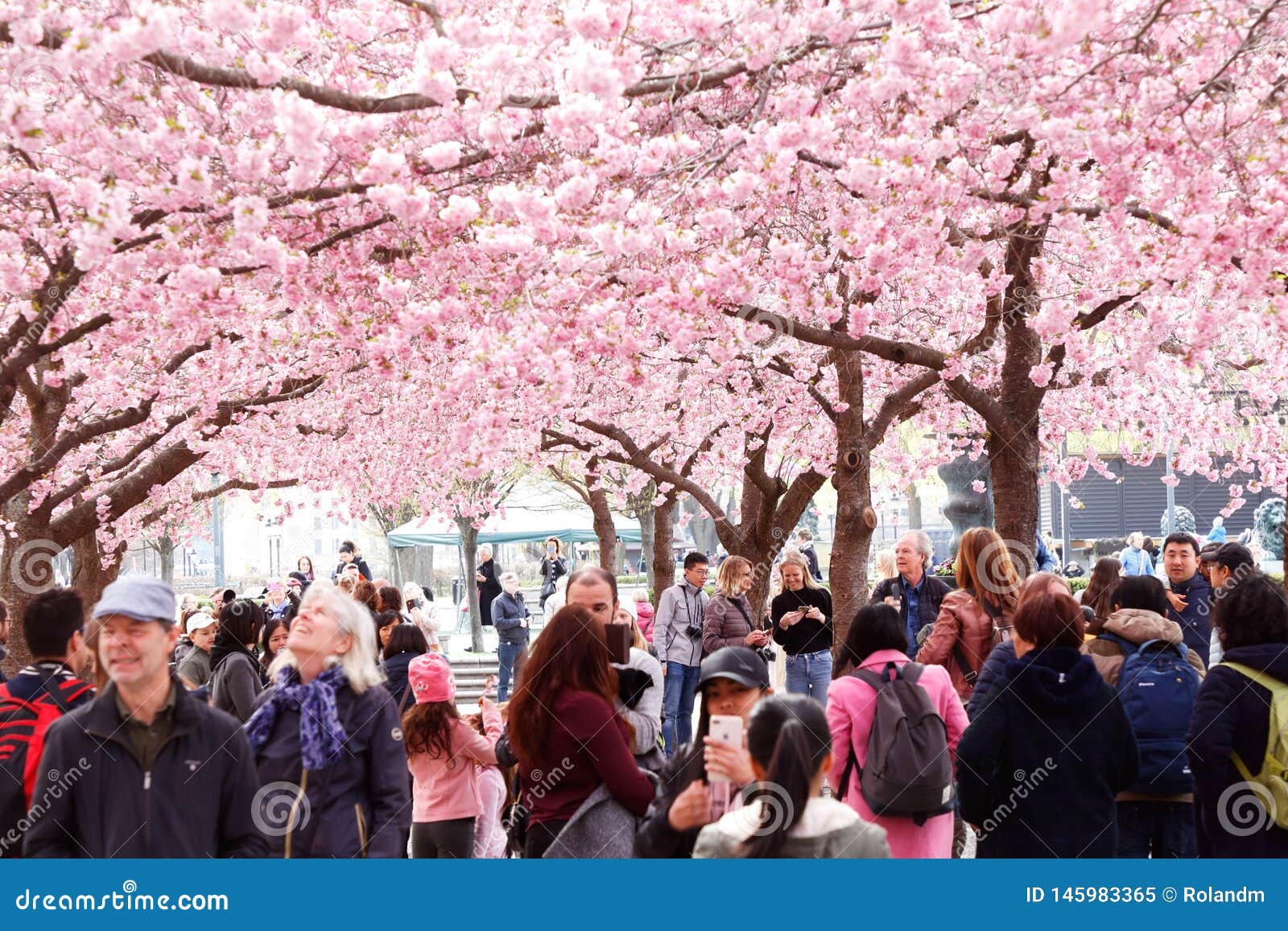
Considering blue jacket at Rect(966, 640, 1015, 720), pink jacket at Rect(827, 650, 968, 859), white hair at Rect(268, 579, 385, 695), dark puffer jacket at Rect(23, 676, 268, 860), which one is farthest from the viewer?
pink jacket at Rect(827, 650, 968, 859)

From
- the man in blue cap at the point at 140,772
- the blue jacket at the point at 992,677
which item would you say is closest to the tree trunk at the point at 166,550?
the blue jacket at the point at 992,677

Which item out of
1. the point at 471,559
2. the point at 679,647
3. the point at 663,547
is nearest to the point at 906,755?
the point at 679,647

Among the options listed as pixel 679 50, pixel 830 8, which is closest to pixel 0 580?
pixel 679 50

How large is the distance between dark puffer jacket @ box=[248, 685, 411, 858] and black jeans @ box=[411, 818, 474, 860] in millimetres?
1895

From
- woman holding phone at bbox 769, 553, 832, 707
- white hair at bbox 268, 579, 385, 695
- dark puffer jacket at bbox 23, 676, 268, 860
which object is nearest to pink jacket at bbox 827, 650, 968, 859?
white hair at bbox 268, 579, 385, 695

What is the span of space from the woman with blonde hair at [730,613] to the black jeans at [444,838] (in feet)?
16.4

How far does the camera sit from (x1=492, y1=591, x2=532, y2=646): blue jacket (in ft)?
54.2

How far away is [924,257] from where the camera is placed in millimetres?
8625

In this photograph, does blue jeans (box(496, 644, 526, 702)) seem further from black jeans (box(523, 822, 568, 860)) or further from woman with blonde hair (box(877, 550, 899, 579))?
black jeans (box(523, 822, 568, 860))

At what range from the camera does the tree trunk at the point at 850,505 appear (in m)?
12.9

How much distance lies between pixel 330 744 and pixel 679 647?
767cm

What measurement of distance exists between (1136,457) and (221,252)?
14.2 metres

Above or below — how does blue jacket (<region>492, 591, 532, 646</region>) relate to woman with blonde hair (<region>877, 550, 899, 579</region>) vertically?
below

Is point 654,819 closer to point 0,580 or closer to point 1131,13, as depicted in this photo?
point 1131,13
